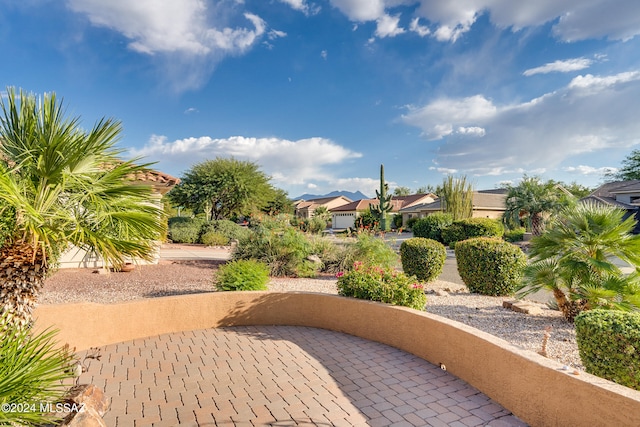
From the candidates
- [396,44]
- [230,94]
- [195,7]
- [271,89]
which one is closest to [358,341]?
[195,7]

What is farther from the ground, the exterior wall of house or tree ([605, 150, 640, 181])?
tree ([605, 150, 640, 181])

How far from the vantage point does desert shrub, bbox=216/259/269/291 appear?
677 centimetres

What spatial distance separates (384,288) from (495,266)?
4205 millimetres

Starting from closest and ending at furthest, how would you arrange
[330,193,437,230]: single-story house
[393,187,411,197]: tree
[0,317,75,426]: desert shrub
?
[0,317,75,426]: desert shrub
[330,193,437,230]: single-story house
[393,187,411,197]: tree

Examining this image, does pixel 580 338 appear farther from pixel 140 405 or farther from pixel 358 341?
pixel 140 405

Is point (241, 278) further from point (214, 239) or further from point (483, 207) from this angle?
point (483, 207)

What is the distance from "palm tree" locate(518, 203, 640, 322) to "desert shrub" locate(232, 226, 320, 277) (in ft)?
21.0

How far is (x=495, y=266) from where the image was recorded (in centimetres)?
802

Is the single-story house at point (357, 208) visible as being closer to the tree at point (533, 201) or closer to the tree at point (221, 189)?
the tree at point (221, 189)

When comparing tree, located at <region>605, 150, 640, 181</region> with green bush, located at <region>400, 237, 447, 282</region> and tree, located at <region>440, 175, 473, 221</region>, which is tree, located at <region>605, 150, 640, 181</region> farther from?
green bush, located at <region>400, 237, 447, 282</region>

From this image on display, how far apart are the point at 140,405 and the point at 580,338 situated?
473 centimetres

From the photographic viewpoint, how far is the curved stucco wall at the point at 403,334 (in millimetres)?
2605

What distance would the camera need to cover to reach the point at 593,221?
5672 millimetres

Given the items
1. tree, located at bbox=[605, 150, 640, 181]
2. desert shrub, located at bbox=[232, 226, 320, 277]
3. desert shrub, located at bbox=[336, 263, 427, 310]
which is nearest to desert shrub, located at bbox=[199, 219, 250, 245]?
desert shrub, located at bbox=[232, 226, 320, 277]
